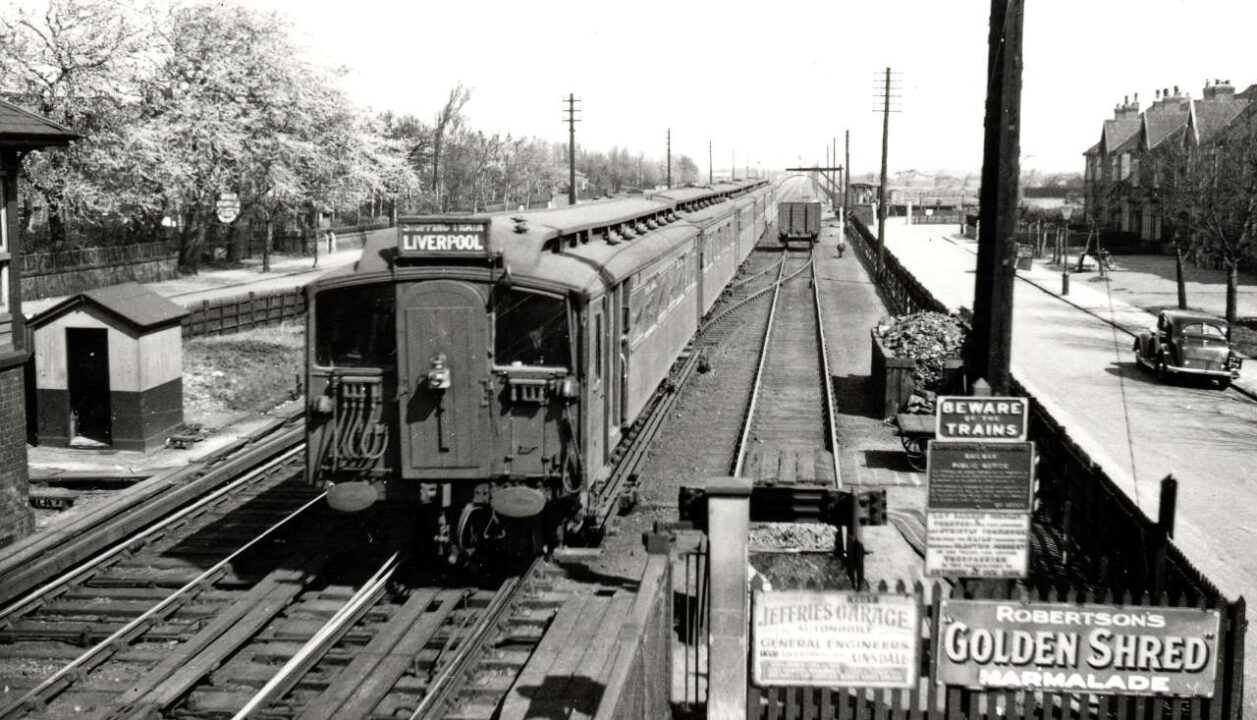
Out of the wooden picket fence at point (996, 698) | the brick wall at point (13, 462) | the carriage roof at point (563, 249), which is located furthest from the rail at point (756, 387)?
the brick wall at point (13, 462)

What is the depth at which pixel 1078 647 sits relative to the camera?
687 centimetres

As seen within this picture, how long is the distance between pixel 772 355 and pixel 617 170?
324 feet

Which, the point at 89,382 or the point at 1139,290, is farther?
the point at 1139,290

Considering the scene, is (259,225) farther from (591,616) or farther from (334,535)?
(591,616)

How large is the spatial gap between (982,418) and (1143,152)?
48381 mm

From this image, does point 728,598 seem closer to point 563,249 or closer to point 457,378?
point 457,378

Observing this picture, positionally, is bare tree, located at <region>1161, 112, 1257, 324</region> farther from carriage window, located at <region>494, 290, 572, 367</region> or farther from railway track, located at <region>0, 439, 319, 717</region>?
railway track, located at <region>0, 439, 319, 717</region>

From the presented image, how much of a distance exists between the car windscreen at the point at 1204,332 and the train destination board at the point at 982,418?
19073 mm

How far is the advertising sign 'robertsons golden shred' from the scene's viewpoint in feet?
22.4

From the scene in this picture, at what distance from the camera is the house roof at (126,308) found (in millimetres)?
19062

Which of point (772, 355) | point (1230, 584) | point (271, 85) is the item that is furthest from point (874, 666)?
point (271, 85)

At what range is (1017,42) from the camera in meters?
8.80

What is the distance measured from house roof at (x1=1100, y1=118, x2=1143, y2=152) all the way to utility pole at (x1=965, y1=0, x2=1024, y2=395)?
197 ft

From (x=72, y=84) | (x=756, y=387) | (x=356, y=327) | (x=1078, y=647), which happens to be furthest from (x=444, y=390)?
(x=72, y=84)
